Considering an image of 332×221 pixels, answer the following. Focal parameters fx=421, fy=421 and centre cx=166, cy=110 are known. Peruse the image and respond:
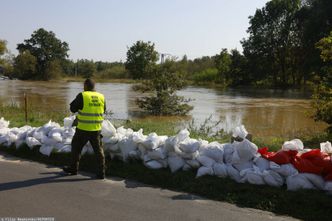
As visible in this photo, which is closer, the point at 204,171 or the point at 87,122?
the point at 204,171

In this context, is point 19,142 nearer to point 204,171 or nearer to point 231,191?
point 204,171

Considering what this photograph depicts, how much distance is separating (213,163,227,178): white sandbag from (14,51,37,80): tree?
3503 inches

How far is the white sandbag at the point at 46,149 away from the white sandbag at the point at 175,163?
2.52 metres

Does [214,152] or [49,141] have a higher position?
[214,152]

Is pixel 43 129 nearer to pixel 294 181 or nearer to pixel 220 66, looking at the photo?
pixel 294 181

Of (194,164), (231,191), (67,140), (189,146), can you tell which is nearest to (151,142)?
(189,146)

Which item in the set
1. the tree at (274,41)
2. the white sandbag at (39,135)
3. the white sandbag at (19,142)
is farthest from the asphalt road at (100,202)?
the tree at (274,41)

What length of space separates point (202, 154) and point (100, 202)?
2060 millimetres

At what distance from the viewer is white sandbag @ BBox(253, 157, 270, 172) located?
20.7ft

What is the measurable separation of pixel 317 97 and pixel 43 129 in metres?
7.51

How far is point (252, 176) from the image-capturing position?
611cm

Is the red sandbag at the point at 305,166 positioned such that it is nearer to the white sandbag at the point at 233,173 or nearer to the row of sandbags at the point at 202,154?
the row of sandbags at the point at 202,154

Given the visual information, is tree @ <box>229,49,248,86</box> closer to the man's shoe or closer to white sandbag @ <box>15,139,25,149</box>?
white sandbag @ <box>15,139,25,149</box>

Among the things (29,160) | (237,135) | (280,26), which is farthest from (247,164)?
(280,26)
